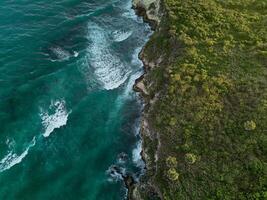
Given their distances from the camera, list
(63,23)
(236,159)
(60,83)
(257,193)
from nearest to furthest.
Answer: (257,193)
(236,159)
(60,83)
(63,23)

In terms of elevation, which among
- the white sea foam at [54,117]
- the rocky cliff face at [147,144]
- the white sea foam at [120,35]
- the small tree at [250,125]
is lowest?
the white sea foam at [54,117]

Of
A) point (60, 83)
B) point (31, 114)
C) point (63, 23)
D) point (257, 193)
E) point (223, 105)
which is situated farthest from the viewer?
point (63, 23)

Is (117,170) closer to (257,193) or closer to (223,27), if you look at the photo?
(257,193)

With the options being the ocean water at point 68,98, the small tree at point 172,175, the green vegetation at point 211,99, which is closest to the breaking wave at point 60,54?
the ocean water at point 68,98

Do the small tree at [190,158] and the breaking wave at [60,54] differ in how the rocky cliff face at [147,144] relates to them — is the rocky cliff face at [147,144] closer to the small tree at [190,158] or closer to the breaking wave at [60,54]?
the small tree at [190,158]

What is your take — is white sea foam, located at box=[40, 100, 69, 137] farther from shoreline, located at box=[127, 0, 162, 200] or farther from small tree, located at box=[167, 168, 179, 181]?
small tree, located at box=[167, 168, 179, 181]

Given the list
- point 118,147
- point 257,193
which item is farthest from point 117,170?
point 257,193

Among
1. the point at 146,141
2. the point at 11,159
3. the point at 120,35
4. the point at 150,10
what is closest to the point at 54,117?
the point at 11,159
